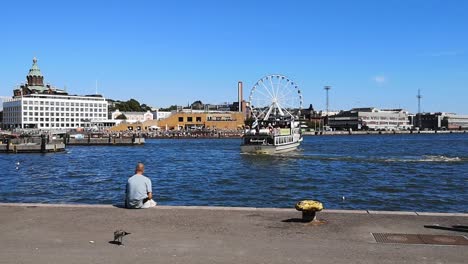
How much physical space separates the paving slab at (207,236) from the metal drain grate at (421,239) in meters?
0.34

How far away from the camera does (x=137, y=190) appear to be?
53.9ft

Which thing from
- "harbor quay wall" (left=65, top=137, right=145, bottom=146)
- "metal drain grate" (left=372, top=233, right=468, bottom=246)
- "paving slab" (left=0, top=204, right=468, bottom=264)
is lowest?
"harbor quay wall" (left=65, top=137, right=145, bottom=146)

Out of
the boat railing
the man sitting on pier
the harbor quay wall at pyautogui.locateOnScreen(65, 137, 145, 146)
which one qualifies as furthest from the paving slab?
the harbor quay wall at pyautogui.locateOnScreen(65, 137, 145, 146)

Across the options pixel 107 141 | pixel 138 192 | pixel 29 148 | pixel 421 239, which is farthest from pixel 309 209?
pixel 107 141

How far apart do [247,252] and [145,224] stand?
3923 millimetres

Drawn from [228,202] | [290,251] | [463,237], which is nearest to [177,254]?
[290,251]

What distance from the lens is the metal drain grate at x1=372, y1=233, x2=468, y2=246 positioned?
40.3 ft

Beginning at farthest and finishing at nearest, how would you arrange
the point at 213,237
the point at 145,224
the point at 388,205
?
the point at 388,205 < the point at 145,224 < the point at 213,237

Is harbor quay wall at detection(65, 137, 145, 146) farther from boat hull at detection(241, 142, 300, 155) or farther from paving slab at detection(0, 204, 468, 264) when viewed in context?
paving slab at detection(0, 204, 468, 264)

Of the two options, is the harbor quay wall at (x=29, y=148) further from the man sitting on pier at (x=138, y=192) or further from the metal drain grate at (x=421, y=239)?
the metal drain grate at (x=421, y=239)

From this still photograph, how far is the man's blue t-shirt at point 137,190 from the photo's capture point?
16.3m

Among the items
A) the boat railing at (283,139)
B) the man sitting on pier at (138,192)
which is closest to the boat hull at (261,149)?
the boat railing at (283,139)

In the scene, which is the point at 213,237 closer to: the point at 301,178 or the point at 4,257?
the point at 4,257

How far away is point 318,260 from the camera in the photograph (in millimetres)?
10711
